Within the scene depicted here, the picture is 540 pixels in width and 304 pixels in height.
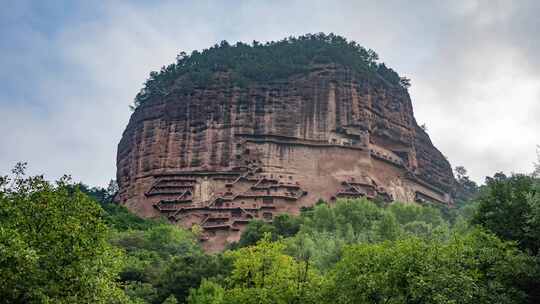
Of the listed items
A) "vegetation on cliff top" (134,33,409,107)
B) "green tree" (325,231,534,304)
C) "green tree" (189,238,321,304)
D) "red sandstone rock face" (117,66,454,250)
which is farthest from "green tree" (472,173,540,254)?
"vegetation on cliff top" (134,33,409,107)

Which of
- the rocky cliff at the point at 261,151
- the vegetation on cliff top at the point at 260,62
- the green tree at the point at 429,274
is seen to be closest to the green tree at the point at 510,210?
the green tree at the point at 429,274

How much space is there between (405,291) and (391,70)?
224 feet

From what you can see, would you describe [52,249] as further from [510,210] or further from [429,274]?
[510,210]

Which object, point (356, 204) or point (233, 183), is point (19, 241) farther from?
point (233, 183)

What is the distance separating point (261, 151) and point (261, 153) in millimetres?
219

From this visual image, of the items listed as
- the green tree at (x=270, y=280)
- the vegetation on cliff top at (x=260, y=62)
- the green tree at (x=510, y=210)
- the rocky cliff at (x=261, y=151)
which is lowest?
the green tree at (x=270, y=280)

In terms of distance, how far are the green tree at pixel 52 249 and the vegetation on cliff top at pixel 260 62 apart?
53491 mm

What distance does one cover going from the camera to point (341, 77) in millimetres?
71000

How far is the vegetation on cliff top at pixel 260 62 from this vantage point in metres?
71.2

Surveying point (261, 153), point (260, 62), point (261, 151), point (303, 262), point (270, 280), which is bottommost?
point (270, 280)

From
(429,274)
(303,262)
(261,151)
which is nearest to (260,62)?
(261,151)

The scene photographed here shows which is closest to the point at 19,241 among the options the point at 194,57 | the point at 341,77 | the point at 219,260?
the point at 219,260

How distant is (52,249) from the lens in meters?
15.2

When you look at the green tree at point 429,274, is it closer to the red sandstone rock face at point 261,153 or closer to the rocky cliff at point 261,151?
the red sandstone rock face at point 261,153
